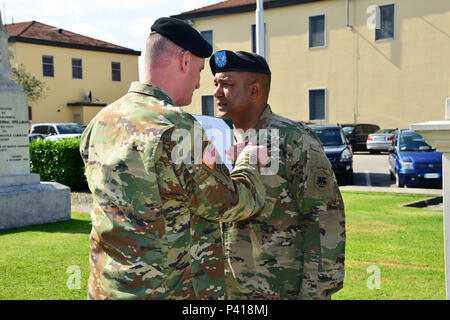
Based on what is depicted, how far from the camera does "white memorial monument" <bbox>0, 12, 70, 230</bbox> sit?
27.4 feet

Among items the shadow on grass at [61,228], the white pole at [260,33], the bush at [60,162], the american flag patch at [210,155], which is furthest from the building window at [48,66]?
the american flag patch at [210,155]

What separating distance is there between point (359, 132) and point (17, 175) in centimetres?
1997

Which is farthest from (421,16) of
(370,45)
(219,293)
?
(219,293)

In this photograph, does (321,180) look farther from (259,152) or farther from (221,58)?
(221,58)

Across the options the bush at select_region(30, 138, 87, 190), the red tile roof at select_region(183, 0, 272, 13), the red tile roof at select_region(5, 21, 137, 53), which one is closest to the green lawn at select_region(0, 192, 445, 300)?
the bush at select_region(30, 138, 87, 190)

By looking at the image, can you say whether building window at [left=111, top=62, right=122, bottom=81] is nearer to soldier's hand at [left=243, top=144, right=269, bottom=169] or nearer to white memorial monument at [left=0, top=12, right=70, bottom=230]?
white memorial monument at [left=0, top=12, right=70, bottom=230]

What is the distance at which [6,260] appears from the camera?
250 inches

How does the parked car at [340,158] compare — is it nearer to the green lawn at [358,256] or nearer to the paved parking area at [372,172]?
the paved parking area at [372,172]

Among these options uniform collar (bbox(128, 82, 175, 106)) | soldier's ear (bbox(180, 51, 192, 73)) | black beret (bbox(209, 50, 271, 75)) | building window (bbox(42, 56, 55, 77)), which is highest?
building window (bbox(42, 56, 55, 77))

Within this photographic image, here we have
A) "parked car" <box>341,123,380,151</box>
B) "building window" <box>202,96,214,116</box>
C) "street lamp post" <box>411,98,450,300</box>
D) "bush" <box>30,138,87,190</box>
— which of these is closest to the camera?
"street lamp post" <box>411,98,450,300</box>

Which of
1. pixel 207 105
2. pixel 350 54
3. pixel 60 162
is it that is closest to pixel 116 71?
pixel 207 105

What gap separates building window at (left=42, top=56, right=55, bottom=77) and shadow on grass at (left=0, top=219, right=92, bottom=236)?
29.0 m

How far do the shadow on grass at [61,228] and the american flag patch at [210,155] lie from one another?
620 cm

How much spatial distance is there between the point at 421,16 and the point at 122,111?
25586mm
